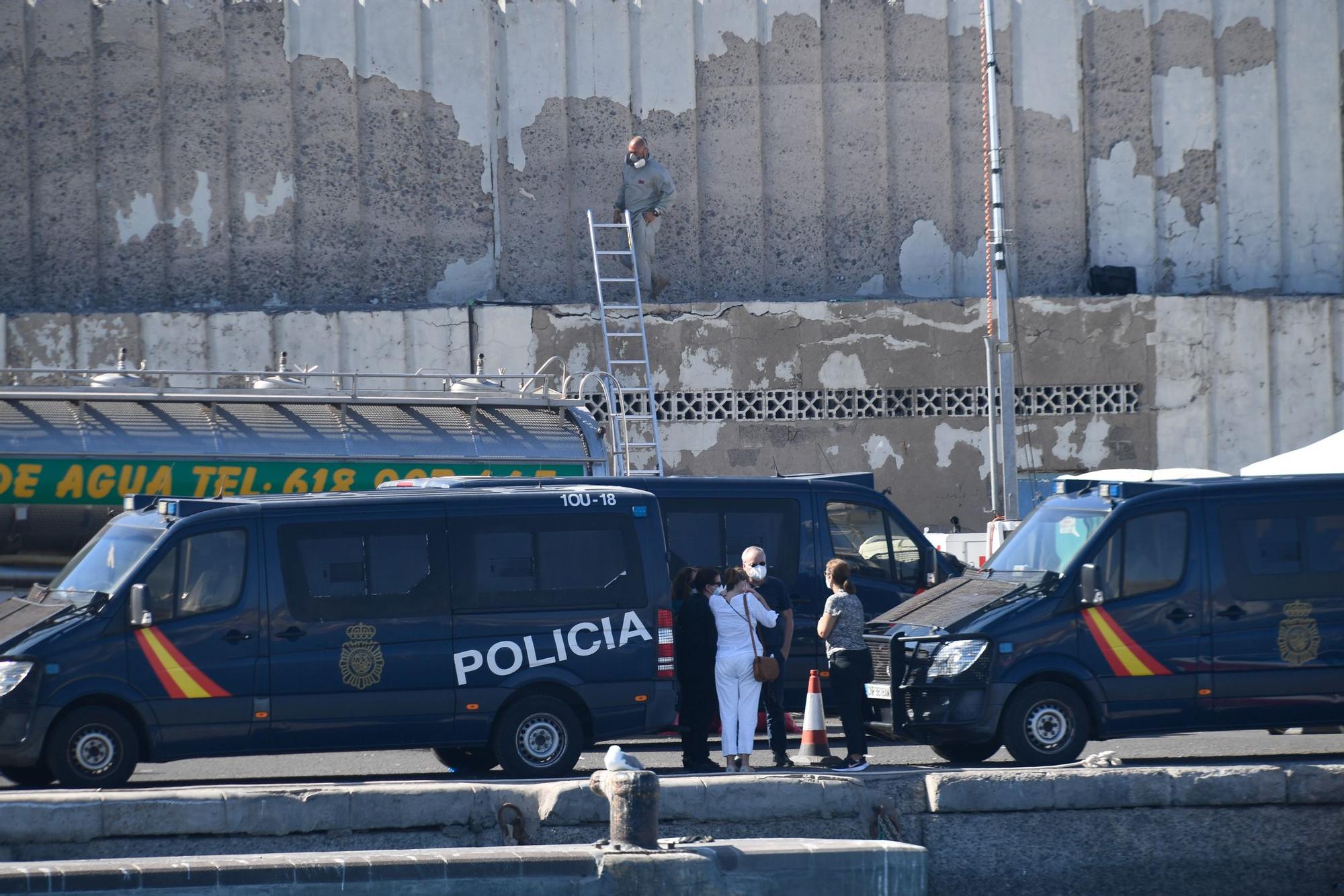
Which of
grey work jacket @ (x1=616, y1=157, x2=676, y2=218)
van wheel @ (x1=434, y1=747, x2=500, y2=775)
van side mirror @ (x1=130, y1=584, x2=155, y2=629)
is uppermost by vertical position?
grey work jacket @ (x1=616, y1=157, x2=676, y2=218)

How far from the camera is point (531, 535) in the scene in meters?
11.6

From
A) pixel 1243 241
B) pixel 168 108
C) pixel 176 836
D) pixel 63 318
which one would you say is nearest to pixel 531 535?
pixel 176 836

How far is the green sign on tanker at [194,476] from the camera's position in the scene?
1550 cm

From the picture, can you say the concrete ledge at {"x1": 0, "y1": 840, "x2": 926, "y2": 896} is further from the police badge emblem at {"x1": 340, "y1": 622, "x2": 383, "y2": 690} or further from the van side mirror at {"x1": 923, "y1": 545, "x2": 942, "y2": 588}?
the van side mirror at {"x1": 923, "y1": 545, "x2": 942, "y2": 588}

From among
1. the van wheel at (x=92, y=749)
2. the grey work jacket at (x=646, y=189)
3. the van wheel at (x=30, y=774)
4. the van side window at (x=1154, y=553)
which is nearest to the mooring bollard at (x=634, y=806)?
the van wheel at (x=92, y=749)

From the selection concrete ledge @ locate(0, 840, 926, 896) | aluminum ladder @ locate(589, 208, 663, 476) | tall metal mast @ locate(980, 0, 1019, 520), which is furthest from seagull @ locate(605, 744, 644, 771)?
aluminum ladder @ locate(589, 208, 663, 476)

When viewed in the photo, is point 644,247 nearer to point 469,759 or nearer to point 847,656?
point 469,759

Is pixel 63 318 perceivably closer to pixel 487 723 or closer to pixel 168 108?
pixel 168 108

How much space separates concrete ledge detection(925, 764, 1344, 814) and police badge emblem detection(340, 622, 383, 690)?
4082mm

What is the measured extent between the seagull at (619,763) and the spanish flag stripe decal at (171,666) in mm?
4272

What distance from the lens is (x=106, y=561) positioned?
1127 centimetres

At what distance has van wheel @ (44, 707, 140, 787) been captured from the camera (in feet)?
34.4

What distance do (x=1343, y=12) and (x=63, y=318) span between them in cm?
1857

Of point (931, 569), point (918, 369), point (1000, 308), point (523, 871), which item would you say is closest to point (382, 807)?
point (523, 871)
